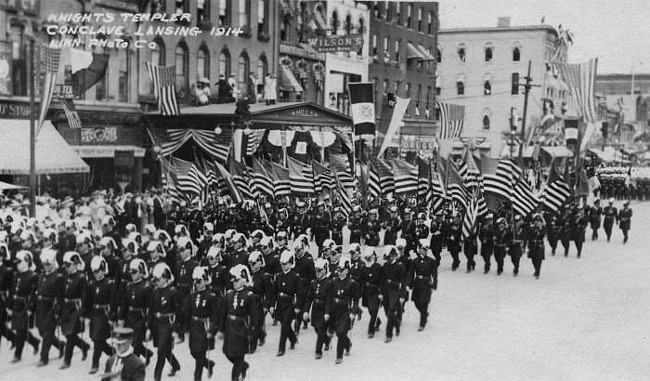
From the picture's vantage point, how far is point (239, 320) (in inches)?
441

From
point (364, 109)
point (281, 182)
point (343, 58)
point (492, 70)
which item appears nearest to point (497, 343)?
point (281, 182)

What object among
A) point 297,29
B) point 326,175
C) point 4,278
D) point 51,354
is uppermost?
point 297,29

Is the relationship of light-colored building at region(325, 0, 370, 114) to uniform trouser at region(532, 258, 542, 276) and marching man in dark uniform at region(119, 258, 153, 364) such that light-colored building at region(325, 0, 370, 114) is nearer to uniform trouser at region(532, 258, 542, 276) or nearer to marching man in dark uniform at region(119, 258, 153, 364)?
uniform trouser at region(532, 258, 542, 276)

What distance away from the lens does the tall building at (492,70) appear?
70.3 meters

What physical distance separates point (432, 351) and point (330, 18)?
36.0 m

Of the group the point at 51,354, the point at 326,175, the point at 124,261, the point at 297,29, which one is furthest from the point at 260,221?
the point at 297,29

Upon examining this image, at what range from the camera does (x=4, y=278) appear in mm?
12805

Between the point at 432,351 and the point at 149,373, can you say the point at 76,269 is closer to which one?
the point at 149,373

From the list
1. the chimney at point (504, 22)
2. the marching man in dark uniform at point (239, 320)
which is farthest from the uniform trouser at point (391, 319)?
the chimney at point (504, 22)

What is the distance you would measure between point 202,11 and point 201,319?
2847 cm

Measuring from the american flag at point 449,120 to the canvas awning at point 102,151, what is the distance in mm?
12974

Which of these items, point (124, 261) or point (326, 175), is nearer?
point (124, 261)

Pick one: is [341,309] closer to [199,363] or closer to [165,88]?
[199,363]

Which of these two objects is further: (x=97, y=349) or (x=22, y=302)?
(x=22, y=302)
